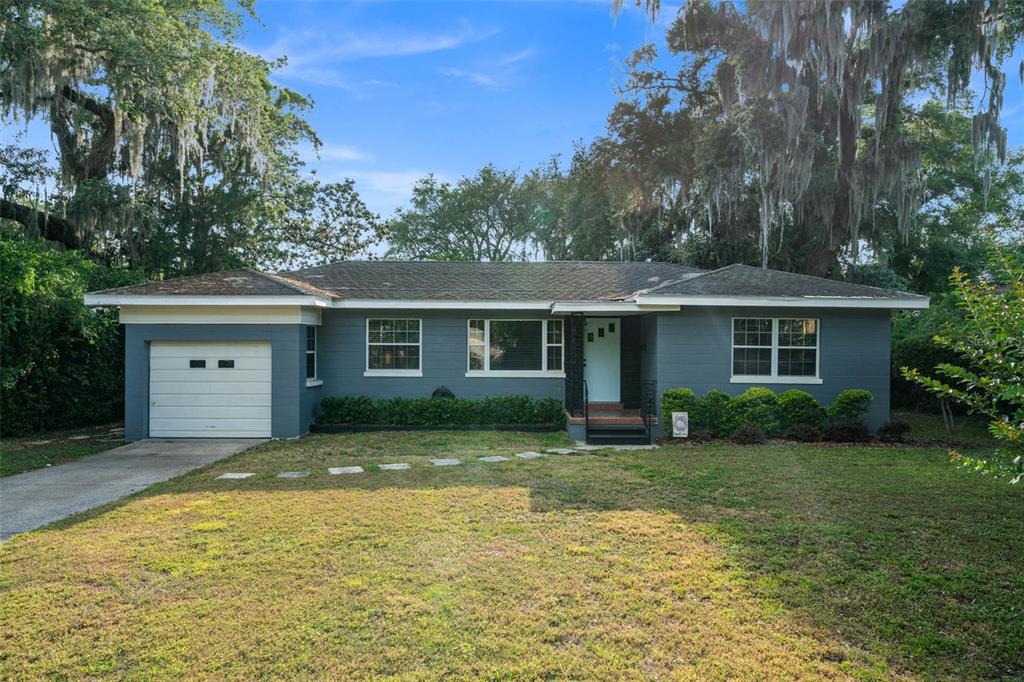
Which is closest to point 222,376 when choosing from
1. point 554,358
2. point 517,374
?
point 517,374

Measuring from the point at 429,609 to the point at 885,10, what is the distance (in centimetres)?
1832

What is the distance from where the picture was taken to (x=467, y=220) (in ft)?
115

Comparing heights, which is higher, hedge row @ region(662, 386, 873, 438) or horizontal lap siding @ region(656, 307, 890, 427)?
horizontal lap siding @ region(656, 307, 890, 427)

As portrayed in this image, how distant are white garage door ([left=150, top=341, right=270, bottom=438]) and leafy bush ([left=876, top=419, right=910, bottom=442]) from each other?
11.8m

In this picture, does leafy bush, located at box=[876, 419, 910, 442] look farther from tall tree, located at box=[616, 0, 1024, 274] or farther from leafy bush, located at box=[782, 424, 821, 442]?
tall tree, located at box=[616, 0, 1024, 274]

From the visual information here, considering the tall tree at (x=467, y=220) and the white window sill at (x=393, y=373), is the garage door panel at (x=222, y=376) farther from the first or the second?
the tall tree at (x=467, y=220)

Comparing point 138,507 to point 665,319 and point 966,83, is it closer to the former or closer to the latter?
point 665,319

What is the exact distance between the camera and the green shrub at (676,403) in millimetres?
10910

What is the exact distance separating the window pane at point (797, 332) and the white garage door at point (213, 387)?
10343 mm

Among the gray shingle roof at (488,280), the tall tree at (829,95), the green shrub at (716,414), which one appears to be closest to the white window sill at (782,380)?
the green shrub at (716,414)

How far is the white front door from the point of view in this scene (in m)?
13.0

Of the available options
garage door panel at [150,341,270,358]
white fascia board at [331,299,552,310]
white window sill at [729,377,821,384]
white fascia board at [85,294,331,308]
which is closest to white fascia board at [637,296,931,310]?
white window sill at [729,377,821,384]

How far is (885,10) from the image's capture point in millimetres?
14898

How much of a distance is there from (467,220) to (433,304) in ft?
77.4
